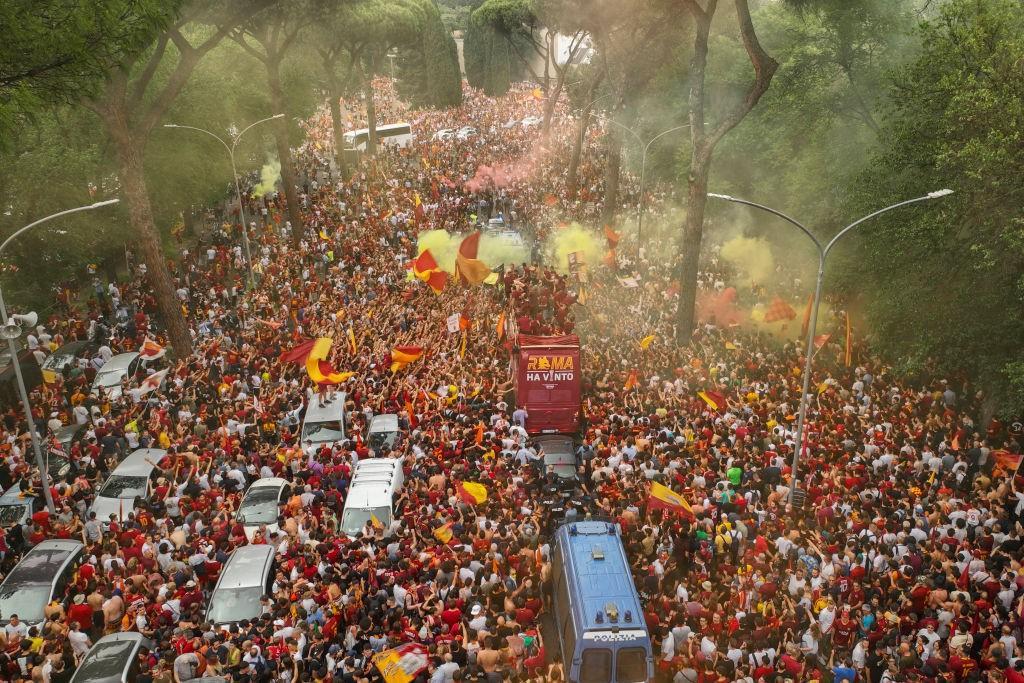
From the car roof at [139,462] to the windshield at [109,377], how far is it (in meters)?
5.51

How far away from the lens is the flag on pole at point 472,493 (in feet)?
46.9

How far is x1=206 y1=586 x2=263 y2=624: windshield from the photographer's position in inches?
489

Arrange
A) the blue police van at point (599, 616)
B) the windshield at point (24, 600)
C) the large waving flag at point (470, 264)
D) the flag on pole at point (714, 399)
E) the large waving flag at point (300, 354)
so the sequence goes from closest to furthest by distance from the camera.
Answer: the blue police van at point (599, 616) < the windshield at point (24, 600) < the flag on pole at point (714, 399) < the large waving flag at point (300, 354) < the large waving flag at point (470, 264)

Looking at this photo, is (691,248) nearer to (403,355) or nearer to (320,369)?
(403,355)

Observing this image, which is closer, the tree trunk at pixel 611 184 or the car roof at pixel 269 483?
the car roof at pixel 269 483

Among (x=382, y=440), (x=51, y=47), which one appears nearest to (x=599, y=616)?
(x=382, y=440)

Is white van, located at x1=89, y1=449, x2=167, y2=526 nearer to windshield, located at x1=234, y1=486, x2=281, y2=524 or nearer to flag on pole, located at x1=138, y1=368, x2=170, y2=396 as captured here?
windshield, located at x1=234, y1=486, x2=281, y2=524

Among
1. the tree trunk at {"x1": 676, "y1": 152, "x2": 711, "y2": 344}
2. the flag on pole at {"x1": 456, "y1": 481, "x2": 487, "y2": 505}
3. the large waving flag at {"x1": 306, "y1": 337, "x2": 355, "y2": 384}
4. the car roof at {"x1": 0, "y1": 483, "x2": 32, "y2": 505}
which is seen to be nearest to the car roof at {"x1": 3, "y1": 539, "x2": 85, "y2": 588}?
the car roof at {"x1": 0, "y1": 483, "x2": 32, "y2": 505}

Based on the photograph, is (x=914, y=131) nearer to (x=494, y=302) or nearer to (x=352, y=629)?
(x=494, y=302)

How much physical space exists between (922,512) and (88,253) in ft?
89.9

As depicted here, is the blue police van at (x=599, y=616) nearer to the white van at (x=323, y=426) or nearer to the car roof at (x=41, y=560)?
the white van at (x=323, y=426)

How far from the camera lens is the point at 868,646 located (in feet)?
36.1

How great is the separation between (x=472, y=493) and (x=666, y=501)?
3.34 meters

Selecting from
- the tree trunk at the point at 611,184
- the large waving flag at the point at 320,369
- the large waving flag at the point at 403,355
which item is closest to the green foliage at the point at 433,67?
the tree trunk at the point at 611,184
